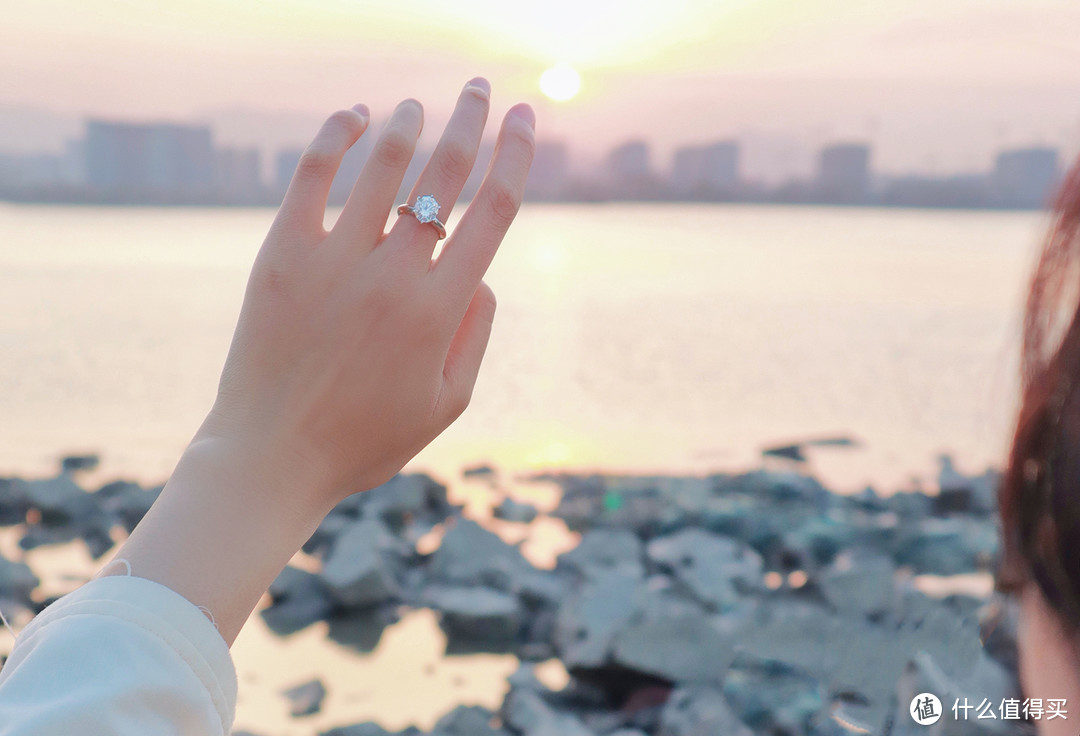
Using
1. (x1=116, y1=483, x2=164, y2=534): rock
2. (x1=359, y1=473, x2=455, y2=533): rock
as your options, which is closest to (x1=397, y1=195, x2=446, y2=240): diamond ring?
(x1=359, y1=473, x2=455, y2=533): rock

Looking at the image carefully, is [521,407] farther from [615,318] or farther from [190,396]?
[615,318]

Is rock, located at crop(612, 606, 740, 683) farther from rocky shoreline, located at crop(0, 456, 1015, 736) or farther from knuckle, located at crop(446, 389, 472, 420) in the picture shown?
knuckle, located at crop(446, 389, 472, 420)

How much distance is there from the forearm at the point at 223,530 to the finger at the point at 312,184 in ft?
0.63

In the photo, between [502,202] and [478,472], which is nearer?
[502,202]

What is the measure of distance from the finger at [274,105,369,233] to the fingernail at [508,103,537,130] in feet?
0.54

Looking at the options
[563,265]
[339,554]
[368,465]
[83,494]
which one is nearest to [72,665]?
[368,465]

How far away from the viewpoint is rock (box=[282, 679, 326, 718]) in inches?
75.7

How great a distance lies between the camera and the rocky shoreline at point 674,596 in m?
1.80

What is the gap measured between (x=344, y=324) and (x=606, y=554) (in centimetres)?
222

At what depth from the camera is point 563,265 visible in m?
12.1

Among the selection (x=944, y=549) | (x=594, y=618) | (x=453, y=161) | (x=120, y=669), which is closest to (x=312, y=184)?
(x=453, y=161)

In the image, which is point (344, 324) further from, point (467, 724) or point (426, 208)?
point (467, 724)

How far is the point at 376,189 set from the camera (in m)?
0.67

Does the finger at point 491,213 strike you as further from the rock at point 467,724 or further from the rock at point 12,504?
the rock at point 12,504
